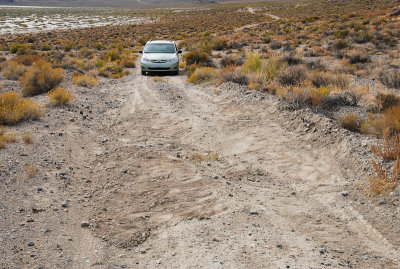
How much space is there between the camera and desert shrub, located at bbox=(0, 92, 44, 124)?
827 centimetres

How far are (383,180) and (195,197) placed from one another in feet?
9.61

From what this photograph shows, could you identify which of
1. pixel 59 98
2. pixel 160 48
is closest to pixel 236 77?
pixel 59 98

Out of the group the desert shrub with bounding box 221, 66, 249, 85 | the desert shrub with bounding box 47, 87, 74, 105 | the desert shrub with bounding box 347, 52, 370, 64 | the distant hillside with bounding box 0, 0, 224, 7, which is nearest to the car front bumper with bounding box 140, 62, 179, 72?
the desert shrub with bounding box 221, 66, 249, 85

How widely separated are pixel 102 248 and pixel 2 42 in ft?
108

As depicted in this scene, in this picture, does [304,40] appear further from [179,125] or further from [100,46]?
[179,125]

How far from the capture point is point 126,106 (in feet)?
36.6

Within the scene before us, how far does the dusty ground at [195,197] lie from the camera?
13.9ft

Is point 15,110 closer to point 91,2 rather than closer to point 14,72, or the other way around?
point 14,72

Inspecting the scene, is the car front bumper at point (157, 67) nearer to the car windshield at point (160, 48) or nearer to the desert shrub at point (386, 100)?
the car windshield at point (160, 48)

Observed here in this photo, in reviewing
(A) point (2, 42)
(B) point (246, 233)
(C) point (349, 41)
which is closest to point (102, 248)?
(B) point (246, 233)

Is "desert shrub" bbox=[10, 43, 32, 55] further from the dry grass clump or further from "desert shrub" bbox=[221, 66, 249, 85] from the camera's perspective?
"desert shrub" bbox=[221, 66, 249, 85]

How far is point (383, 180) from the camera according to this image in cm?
546

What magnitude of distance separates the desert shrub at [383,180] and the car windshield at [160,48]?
13203 millimetres

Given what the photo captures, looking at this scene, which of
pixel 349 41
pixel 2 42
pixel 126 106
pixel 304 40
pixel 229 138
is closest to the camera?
pixel 229 138
